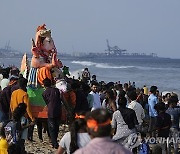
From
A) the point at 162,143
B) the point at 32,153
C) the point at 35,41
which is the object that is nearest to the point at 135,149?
the point at 162,143

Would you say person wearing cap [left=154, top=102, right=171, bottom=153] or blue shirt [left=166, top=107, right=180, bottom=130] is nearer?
person wearing cap [left=154, top=102, right=171, bottom=153]

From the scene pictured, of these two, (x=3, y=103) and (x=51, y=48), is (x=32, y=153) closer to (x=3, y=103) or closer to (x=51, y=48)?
(x=3, y=103)

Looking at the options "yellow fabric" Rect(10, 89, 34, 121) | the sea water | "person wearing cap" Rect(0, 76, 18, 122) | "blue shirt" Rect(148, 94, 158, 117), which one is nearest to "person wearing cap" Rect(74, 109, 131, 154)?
"yellow fabric" Rect(10, 89, 34, 121)

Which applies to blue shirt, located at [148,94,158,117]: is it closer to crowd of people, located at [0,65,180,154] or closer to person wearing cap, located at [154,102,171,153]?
crowd of people, located at [0,65,180,154]

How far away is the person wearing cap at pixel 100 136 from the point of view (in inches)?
162

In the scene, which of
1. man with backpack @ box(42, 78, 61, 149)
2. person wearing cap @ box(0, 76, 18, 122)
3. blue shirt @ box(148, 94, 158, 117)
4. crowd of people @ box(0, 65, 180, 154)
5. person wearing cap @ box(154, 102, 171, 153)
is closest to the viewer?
crowd of people @ box(0, 65, 180, 154)

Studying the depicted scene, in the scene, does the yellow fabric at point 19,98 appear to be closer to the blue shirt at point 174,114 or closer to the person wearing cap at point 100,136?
the blue shirt at point 174,114

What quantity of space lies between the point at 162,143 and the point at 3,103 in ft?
10.8

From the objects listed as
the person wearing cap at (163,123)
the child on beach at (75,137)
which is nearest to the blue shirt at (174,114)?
the person wearing cap at (163,123)

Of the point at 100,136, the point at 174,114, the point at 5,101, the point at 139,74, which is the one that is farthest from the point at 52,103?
the point at 139,74

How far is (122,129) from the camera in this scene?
8.05 metres

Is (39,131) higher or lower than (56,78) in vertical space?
lower

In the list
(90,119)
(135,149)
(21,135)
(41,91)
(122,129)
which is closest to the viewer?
(90,119)

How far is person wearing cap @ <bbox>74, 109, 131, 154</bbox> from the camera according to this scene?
4.12 m
